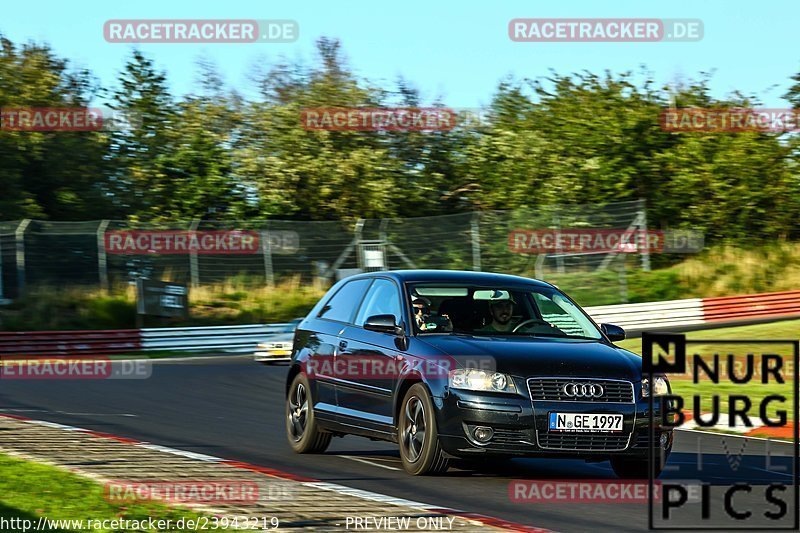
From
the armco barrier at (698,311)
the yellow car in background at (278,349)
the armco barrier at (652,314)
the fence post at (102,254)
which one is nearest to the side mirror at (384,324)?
the yellow car in background at (278,349)

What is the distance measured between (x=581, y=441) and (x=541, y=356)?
0.66 m

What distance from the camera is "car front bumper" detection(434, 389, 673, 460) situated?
29.6 ft

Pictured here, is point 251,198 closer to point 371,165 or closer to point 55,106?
point 371,165

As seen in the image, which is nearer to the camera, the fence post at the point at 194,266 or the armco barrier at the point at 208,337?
the armco barrier at the point at 208,337

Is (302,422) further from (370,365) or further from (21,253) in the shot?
(21,253)

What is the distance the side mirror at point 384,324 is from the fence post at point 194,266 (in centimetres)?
2230

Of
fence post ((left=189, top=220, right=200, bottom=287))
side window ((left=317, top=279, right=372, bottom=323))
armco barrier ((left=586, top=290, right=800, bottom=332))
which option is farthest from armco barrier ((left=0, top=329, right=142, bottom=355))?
side window ((left=317, top=279, right=372, bottom=323))

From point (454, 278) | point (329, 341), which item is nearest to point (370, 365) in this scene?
point (329, 341)

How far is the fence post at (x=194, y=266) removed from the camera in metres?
31.8

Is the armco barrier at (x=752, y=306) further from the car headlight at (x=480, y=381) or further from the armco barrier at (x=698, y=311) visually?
the car headlight at (x=480, y=381)

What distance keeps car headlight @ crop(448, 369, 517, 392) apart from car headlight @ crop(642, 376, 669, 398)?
0.98 meters

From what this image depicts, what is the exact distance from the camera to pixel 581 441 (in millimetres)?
9086

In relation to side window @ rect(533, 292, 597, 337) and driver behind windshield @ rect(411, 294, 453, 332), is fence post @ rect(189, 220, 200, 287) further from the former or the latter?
driver behind windshield @ rect(411, 294, 453, 332)

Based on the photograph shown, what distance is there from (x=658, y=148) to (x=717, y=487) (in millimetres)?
39022
